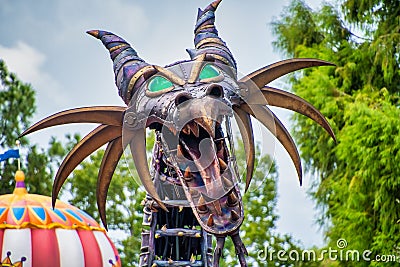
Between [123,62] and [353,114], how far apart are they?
6.96 metres

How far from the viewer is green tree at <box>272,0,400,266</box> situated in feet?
36.5

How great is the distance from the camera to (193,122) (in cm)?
404

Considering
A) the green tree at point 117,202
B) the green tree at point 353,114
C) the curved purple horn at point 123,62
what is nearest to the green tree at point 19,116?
the green tree at point 117,202

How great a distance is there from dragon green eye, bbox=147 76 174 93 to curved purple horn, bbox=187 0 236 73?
0.26m

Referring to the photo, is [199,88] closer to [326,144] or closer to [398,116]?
[398,116]

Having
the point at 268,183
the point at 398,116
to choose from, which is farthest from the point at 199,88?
the point at 268,183

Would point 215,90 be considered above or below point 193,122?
above

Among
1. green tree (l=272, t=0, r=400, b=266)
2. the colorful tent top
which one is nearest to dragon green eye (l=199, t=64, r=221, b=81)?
the colorful tent top

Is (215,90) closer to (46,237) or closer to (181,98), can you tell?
(181,98)

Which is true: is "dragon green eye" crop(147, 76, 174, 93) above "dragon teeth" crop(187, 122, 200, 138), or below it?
above

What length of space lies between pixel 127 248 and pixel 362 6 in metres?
6.74

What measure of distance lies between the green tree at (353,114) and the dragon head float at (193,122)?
6.38 metres

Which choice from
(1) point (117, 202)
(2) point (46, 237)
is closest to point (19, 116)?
(1) point (117, 202)

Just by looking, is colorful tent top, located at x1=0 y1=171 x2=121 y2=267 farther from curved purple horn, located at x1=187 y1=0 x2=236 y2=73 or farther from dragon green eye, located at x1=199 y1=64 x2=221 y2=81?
dragon green eye, located at x1=199 y1=64 x2=221 y2=81
